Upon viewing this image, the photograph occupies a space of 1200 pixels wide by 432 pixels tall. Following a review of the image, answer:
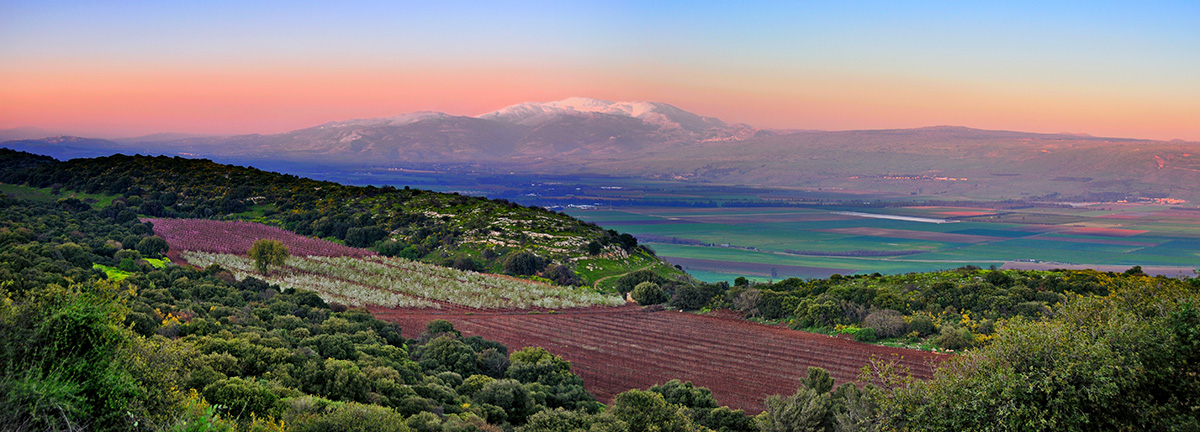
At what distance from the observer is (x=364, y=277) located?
3538 centimetres

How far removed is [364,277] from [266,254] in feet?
16.1

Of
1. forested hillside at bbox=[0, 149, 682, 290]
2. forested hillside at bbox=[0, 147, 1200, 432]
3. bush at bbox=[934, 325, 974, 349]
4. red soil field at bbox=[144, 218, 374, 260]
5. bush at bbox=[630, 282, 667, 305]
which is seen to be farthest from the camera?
forested hillside at bbox=[0, 149, 682, 290]

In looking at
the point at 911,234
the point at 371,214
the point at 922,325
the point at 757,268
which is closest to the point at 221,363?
the point at 922,325

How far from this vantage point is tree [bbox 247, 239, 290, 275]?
32406mm

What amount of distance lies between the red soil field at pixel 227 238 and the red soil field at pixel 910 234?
12603 centimetres

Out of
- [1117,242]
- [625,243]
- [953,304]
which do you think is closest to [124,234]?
[625,243]

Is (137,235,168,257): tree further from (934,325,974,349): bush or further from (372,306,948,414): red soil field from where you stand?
(934,325,974,349): bush

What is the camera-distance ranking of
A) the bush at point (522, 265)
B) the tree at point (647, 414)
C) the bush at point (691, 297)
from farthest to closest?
the bush at point (522, 265), the bush at point (691, 297), the tree at point (647, 414)

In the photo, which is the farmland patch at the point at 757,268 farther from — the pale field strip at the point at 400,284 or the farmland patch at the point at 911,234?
the pale field strip at the point at 400,284

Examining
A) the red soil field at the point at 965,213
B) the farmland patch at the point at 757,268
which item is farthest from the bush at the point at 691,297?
the red soil field at the point at 965,213

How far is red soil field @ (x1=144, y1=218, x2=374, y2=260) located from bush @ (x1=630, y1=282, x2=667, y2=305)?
1867cm

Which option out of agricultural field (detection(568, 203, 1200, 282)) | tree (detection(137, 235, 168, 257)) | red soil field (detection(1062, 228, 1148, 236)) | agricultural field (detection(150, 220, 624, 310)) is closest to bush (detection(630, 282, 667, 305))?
agricultural field (detection(150, 220, 624, 310))

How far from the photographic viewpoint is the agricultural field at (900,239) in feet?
341

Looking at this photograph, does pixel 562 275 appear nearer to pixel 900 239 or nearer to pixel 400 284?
pixel 400 284
